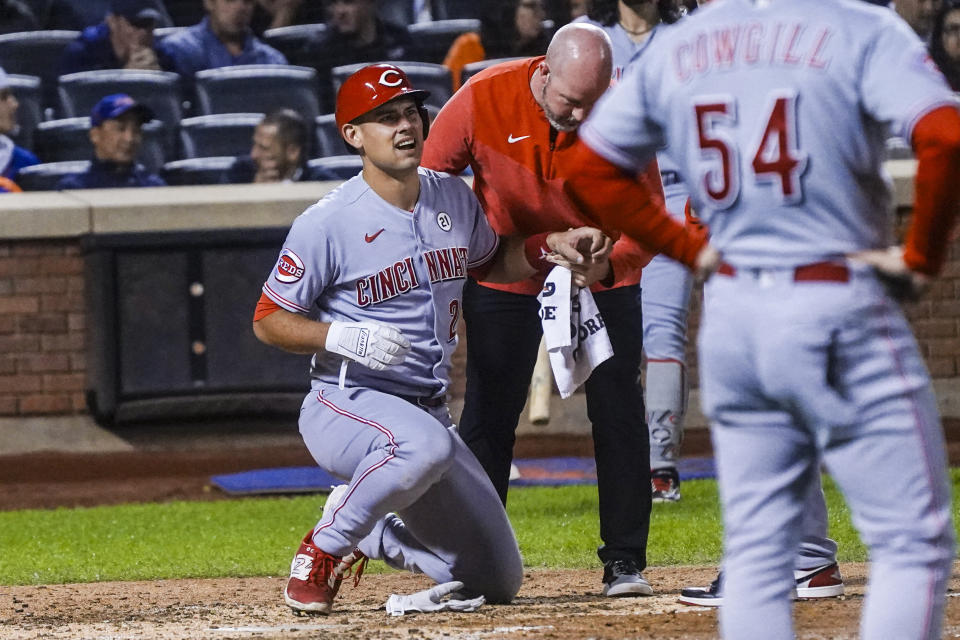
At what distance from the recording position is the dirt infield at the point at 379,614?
362 cm

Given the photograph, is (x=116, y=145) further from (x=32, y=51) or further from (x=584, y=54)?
(x=584, y=54)

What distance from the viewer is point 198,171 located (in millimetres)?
9891

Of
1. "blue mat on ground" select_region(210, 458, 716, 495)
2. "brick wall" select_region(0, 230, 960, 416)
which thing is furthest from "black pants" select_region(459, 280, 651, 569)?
"brick wall" select_region(0, 230, 960, 416)

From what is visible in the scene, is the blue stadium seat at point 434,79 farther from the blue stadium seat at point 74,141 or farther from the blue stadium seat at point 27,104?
the blue stadium seat at point 27,104

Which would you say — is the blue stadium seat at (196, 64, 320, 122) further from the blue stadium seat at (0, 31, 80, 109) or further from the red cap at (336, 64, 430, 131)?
the red cap at (336, 64, 430, 131)

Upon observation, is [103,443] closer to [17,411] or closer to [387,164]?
[17,411]

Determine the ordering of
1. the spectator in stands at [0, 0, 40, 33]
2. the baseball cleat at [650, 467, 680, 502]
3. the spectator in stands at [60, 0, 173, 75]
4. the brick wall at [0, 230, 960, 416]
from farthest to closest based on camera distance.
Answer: the spectator in stands at [0, 0, 40, 33] < the spectator in stands at [60, 0, 173, 75] < the brick wall at [0, 230, 960, 416] < the baseball cleat at [650, 467, 680, 502]

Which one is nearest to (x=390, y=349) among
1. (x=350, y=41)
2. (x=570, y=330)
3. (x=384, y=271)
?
(x=384, y=271)

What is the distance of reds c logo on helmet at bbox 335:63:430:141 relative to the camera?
3.99 metres

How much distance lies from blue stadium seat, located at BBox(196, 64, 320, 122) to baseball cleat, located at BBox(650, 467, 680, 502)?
494 cm

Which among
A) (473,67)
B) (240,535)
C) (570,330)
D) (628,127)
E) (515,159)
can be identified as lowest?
(240,535)

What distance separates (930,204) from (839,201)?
0.46 feet

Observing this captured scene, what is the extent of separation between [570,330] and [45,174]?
259 inches

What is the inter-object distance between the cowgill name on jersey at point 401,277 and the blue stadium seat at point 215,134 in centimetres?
628
